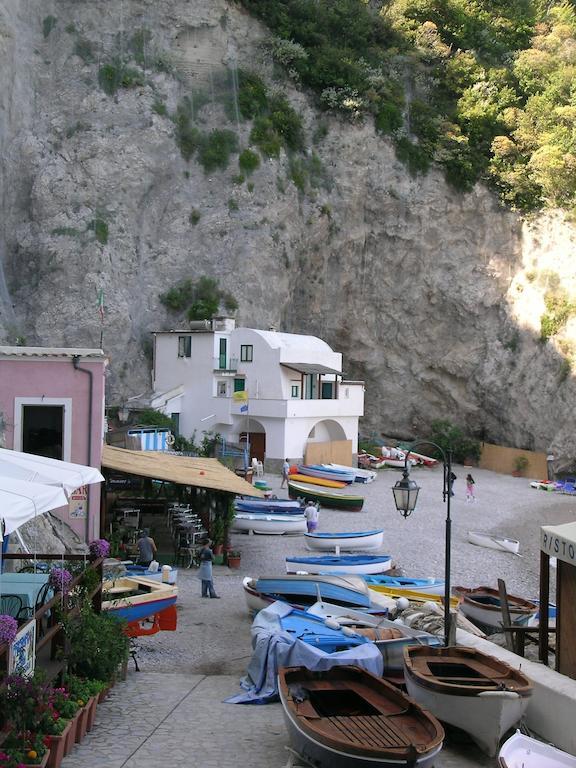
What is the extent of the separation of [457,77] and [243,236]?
66.4ft

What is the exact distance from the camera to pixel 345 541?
23453 mm

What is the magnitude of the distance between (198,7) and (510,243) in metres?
27.2

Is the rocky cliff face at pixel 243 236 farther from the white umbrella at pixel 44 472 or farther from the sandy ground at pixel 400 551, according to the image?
the white umbrella at pixel 44 472

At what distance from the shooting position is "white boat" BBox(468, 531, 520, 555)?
26000mm

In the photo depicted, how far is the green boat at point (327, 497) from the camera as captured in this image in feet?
101

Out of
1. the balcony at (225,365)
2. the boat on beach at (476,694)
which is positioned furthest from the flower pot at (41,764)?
the balcony at (225,365)

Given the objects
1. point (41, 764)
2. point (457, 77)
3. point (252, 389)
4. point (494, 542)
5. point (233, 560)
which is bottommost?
point (494, 542)

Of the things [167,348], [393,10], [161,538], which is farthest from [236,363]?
[393,10]

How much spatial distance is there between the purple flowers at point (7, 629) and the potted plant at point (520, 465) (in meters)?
42.7

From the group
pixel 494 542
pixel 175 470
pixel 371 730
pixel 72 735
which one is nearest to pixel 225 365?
pixel 494 542

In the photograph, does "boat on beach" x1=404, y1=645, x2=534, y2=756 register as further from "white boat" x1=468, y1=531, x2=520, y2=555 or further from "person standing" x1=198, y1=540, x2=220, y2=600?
"white boat" x1=468, y1=531, x2=520, y2=555

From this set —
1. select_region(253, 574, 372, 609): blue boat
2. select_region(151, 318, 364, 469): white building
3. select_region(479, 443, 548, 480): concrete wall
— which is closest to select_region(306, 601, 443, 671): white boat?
select_region(253, 574, 372, 609): blue boat

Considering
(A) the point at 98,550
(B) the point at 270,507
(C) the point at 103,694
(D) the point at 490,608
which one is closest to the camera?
(C) the point at 103,694

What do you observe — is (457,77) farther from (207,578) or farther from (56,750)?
(56,750)
